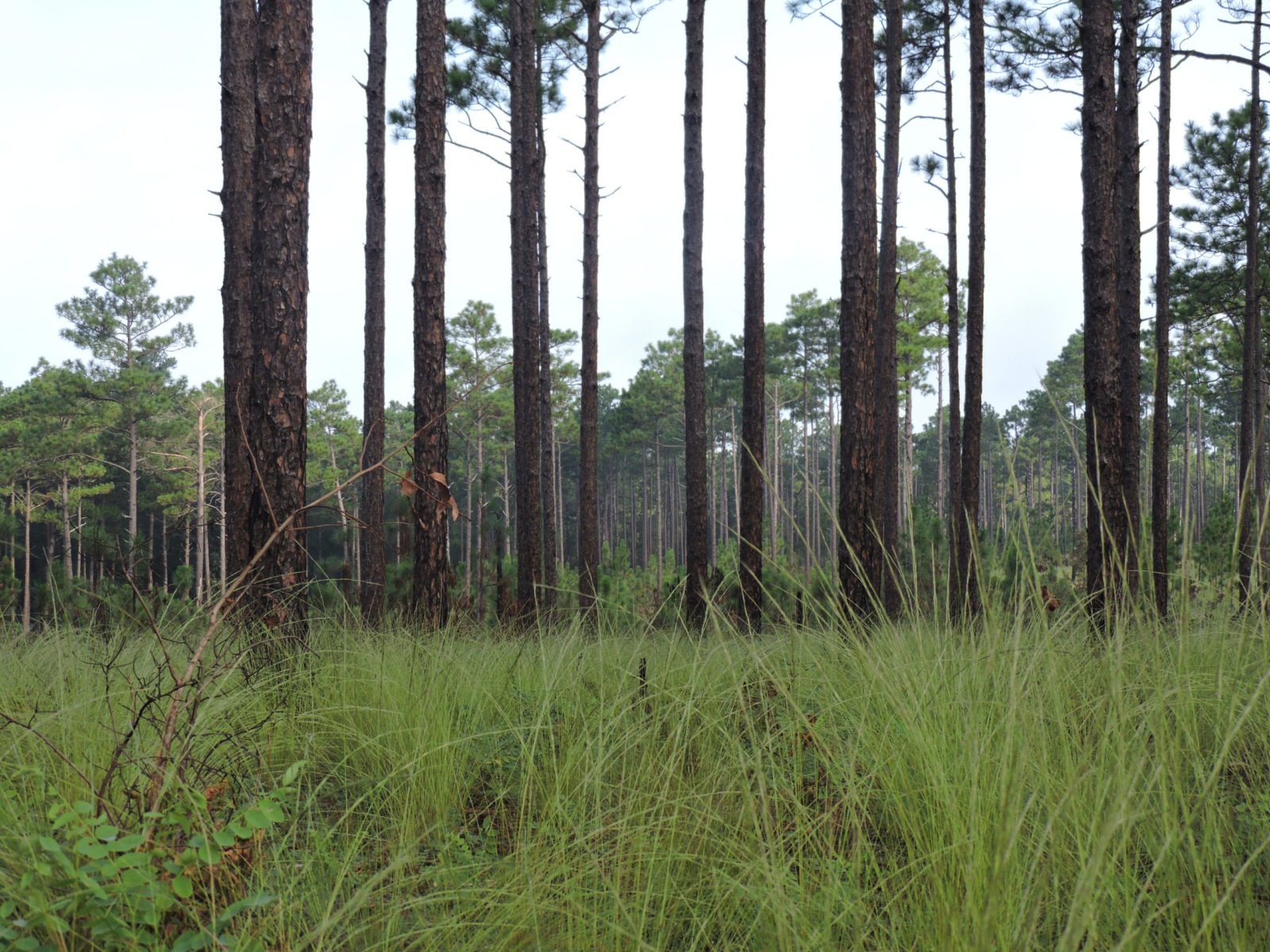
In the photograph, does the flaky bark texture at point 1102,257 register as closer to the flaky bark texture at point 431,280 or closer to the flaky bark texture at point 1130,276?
the flaky bark texture at point 1130,276

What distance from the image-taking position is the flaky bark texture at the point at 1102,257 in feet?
18.7

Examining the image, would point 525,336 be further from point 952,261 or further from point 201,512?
point 201,512

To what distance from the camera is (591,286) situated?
13.2 metres

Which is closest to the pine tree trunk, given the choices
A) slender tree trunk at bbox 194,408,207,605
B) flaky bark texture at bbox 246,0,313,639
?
slender tree trunk at bbox 194,408,207,605

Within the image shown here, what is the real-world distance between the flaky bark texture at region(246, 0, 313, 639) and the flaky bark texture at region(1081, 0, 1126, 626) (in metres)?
4.73

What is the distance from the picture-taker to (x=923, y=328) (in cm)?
2698

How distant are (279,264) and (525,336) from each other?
668 centimetres

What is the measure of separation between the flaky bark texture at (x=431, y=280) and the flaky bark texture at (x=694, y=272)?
10.9 ft

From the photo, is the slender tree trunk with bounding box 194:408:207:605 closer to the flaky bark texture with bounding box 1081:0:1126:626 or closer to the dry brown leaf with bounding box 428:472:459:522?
the dry brown leaf with bounding box 428:472:459:522

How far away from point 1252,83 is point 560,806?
1683 centimetres

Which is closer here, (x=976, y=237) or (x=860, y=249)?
(x=860, y=249)

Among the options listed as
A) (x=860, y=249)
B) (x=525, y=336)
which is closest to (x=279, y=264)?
(x=860, y=249)

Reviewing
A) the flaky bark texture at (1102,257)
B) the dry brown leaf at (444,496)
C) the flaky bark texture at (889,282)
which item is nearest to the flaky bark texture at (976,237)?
the flaky bark texture at (889,282)

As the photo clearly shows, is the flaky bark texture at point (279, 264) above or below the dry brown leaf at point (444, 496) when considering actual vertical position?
above
